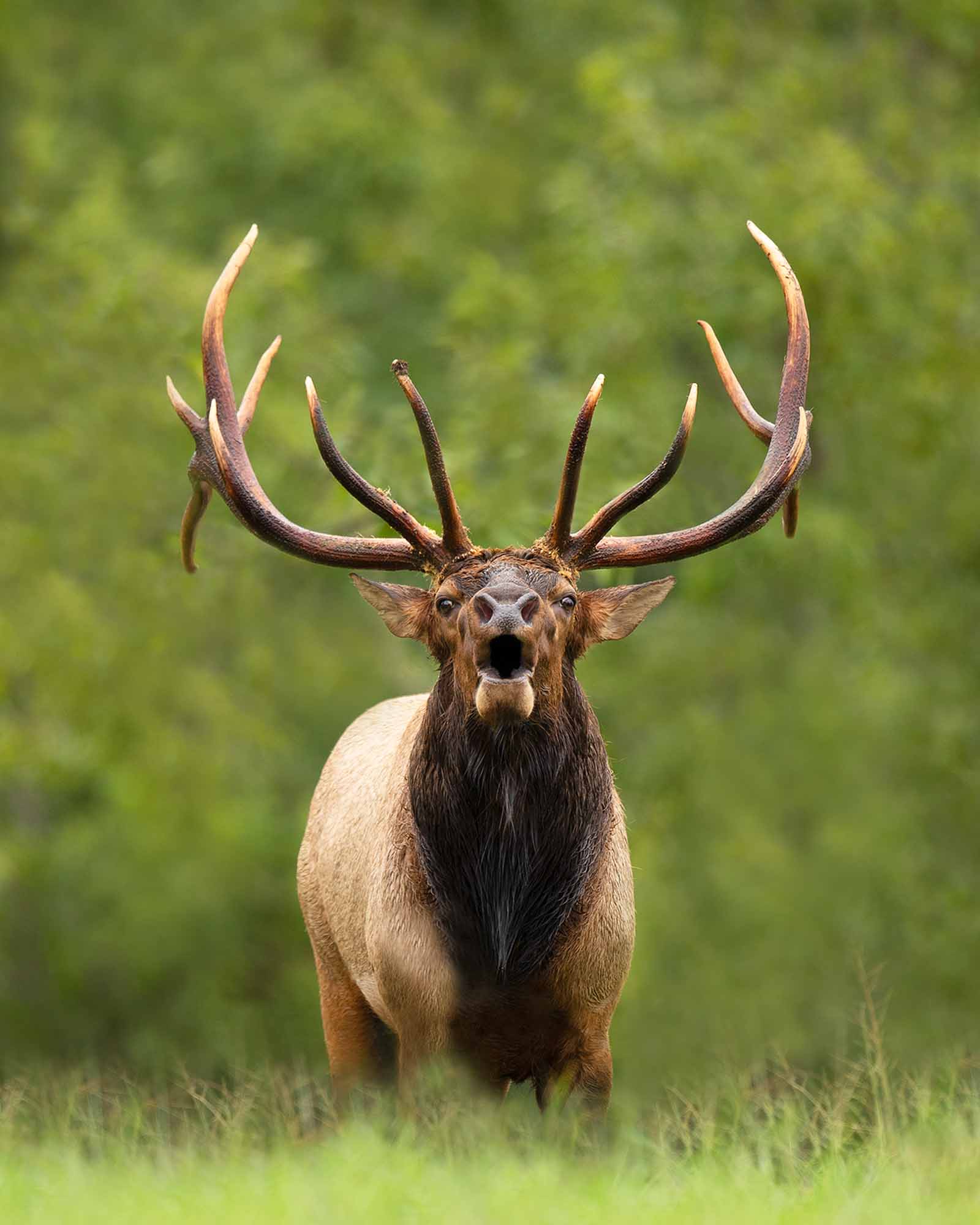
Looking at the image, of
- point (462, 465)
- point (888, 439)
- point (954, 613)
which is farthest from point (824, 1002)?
point (462, 465)

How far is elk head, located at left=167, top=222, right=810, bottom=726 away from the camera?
544 cm

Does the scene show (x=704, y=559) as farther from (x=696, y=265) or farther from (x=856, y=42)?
(x=856, y=42)

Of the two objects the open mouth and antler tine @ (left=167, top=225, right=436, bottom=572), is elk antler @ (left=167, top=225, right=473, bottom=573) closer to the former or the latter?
antler tine @ (left=167, top=225, right=436, bottom=572)

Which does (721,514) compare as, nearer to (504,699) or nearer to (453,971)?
(504,699)

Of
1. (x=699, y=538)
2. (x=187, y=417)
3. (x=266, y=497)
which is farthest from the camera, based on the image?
(x=187, y=417)

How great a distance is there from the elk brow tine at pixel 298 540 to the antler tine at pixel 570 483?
42 cm

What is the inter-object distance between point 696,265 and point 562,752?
10.6 m

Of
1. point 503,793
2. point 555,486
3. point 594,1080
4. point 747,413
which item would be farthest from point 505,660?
point 555,486

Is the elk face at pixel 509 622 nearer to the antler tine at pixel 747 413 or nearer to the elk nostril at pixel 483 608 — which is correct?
the elk nostril at pixel 483 608

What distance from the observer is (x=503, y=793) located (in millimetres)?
5746

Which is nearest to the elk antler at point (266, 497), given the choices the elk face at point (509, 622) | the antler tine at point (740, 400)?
the elk face at point (509, 622)

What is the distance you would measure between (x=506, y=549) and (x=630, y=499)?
414mm

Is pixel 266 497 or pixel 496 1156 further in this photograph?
pixel 266 497

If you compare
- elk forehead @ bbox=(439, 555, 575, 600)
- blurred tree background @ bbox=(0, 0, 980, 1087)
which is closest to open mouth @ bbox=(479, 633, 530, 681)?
elk forehead @ bbox=(439, 555, 575, 600)
